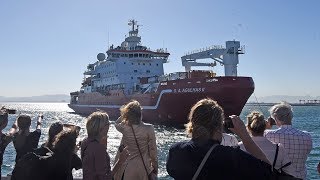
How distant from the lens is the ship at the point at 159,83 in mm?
28047

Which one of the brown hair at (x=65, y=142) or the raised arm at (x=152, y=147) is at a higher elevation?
the brown hair at (x=65, y=142)

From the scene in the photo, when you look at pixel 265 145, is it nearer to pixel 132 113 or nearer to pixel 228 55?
pixel 132 113

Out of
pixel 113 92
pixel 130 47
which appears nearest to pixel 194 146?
pixel 113 92

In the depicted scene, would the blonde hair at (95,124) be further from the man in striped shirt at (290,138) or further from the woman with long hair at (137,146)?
the man in striped shirt at (290,138)

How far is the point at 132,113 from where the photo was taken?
417cm

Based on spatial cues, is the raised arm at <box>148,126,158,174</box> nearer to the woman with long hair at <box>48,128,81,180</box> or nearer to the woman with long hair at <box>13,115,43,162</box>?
the woman with long hair at <box>48,128,81,180</box>

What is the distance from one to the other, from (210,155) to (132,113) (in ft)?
6.33

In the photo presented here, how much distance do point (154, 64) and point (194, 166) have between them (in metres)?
41.2

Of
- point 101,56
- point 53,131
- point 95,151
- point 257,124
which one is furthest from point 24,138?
point 101,56

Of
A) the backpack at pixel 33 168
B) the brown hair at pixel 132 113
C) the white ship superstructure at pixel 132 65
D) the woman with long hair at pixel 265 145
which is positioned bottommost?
the backpack at pixel 33 168

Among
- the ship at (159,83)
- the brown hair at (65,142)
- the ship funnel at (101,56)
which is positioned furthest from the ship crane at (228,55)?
the brown hair at (65,142)

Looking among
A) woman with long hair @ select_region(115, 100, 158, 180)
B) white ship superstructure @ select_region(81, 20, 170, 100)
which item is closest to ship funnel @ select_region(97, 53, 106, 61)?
white ship superstructure @ select_region(81, 20, 170, 100)

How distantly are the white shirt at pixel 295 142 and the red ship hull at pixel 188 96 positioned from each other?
23.8 metres

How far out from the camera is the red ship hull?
27672mm
